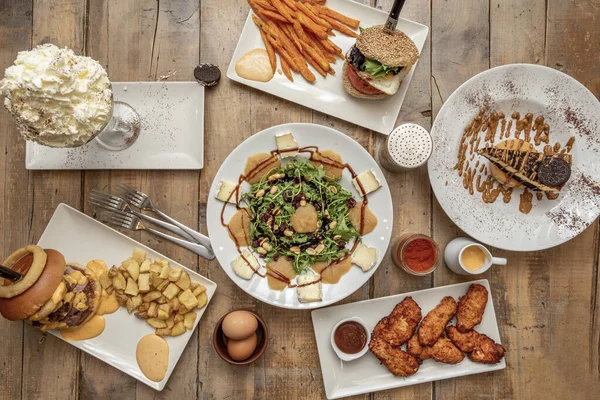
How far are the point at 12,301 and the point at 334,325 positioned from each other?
4.48 feet

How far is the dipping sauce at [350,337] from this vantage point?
207cm

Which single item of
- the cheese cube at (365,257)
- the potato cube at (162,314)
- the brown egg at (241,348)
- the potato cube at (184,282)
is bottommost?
the brown egg at (241,348)

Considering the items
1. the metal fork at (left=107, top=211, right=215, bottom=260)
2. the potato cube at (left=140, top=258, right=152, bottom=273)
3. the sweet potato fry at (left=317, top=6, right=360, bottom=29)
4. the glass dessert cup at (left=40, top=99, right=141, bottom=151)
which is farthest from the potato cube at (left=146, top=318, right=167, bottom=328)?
the sweet potato fry at (left=317, top=6, right=360, bottom=29)

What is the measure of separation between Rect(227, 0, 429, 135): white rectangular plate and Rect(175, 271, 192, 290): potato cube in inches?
36.6

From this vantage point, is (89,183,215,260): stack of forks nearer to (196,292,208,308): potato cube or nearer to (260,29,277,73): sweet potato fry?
(196,292,208,308): potato cube

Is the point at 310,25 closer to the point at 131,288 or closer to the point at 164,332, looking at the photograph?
the point at 131,288

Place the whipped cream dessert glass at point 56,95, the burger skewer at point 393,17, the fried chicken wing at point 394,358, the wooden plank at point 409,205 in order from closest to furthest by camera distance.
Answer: the whipped cream dessert glass at point 56,95, the burger skewer at point 393,17, the fried chicken wing at point 394,358, the wooden plank at point 409,205

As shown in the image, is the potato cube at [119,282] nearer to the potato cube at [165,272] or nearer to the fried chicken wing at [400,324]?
the potato cube at [165,272]

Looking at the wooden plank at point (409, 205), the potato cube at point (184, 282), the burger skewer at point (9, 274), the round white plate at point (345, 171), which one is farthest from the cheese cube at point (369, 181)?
the burger skewer at point (9, 274)

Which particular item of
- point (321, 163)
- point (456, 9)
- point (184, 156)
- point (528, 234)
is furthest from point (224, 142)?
point (528, 234)

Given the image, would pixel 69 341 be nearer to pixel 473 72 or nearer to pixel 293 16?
pixel 293 16

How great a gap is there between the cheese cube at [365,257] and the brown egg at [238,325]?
0.53 meters

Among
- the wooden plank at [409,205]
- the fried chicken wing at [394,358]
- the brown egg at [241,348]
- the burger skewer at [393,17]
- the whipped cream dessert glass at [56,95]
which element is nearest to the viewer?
the whipped cream dessert glass at [56,95]

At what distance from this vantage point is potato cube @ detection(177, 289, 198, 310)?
2.02 m
